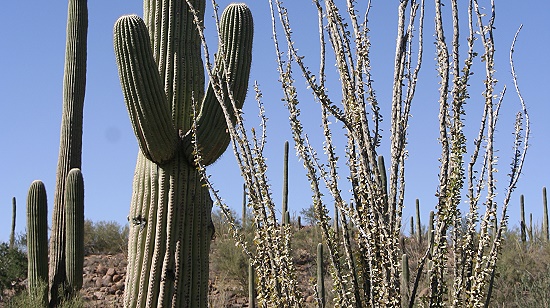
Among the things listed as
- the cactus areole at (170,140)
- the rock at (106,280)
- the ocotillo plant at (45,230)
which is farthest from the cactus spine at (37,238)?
the cactus areole at (170,140)

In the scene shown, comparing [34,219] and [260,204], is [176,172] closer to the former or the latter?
[260,204]

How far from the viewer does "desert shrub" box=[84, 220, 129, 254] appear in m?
22.1

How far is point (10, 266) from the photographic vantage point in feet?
57.1

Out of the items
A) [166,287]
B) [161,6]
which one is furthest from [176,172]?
[161,6]

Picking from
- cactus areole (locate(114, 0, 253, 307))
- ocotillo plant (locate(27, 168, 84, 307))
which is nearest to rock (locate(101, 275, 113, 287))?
ocotillo plant (locate(27, 168, 84, 307))

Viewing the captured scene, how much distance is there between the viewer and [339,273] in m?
3.47

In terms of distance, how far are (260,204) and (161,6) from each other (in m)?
5.17

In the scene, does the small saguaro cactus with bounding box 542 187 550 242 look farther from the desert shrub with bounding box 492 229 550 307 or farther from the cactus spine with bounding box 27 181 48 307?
the cactus spine with bounding box 27 181 48 307

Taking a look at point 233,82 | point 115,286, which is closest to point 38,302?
point 115,286

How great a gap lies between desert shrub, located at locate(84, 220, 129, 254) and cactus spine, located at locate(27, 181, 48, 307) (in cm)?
764

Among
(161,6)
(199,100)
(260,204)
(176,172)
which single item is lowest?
(260,204)

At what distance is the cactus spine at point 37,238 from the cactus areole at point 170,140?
249 inches

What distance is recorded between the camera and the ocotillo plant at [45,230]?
1398cm

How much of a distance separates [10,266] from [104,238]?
17.0ft
